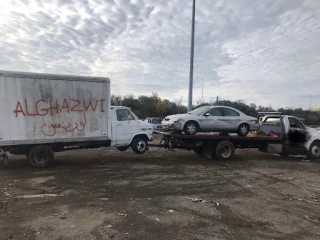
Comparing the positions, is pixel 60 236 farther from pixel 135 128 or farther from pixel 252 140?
pixel 252 140

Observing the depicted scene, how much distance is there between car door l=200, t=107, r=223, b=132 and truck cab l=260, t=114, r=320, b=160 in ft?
10.0

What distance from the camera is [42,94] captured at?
10117mm

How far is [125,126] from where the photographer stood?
38.9ft

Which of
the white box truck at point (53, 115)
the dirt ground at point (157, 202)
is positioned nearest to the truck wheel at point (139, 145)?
the white box truck at point (53, 115)

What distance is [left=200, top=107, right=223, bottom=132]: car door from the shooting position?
12.4m

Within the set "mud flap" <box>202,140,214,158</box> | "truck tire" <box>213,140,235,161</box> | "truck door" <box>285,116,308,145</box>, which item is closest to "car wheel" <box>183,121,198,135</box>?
"mud flap" <box>202,140,214,158</box>

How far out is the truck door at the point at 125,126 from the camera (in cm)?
1175

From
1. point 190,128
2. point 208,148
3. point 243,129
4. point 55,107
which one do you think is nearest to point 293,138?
point 243,129

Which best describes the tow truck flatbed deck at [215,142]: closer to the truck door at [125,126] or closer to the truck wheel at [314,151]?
the truck door at [125,126]

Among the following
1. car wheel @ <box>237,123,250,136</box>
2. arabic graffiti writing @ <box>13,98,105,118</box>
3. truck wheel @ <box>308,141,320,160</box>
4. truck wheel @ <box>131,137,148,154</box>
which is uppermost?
arabic graffiti writing @ <box>13,98,105,118</box>

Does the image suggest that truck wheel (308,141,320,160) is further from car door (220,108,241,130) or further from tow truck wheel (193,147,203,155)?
tow truck wheel (193,147,203,155)

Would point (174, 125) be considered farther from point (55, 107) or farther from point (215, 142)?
point (55, 107)

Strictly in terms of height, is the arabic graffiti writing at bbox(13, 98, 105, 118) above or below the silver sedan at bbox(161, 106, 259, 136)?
above

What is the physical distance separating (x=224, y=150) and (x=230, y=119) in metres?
1.47
